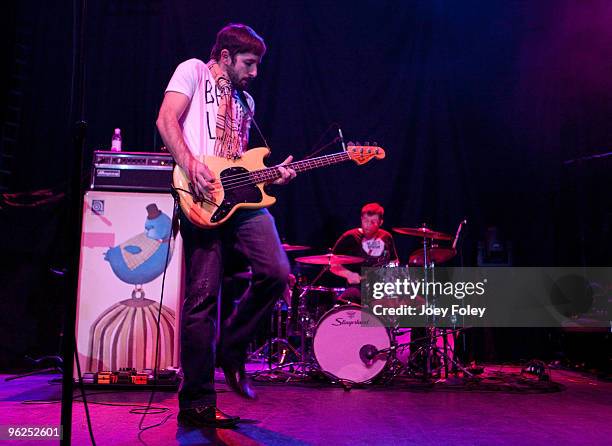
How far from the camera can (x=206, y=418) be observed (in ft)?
9.59

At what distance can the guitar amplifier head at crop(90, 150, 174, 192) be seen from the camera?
480 centimetres

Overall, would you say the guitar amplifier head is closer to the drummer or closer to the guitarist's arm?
the guitarist's arm

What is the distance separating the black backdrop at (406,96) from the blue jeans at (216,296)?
418 centimetres

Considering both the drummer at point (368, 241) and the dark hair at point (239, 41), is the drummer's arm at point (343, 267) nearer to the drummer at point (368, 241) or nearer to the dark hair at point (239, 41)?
the drummer at point (368, 241)

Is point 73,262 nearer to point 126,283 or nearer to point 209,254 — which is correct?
point 209,254

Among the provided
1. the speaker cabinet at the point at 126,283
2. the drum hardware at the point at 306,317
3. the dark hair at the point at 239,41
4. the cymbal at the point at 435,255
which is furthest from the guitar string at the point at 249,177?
the cymbal at the point at 435,255

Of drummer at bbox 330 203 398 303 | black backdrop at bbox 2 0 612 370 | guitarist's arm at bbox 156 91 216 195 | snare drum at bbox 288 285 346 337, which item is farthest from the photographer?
black backdrop at bbox 2 0 612 370

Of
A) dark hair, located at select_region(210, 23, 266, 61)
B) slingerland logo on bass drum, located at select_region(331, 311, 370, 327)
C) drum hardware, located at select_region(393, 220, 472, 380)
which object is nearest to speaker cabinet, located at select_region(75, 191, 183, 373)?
slingerland logo on bass drum, located at select_region(331, 311, 370, 327)

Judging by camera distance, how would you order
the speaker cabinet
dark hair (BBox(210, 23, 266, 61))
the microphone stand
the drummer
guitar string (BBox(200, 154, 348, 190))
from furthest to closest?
the drummer → the speaker cabinet → dark hair (BBox(210, 23, 266, 61)) → guitar string (BBox(200, 154, 348, 190)) → the microphone stand

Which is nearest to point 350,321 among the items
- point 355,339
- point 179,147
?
point 355,339

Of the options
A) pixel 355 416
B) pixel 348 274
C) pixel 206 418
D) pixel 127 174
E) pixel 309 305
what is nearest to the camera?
pixel 206 418

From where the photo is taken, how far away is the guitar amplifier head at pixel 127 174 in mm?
4797

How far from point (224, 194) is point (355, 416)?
157 centimetres

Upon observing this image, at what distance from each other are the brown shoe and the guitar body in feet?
2.97
